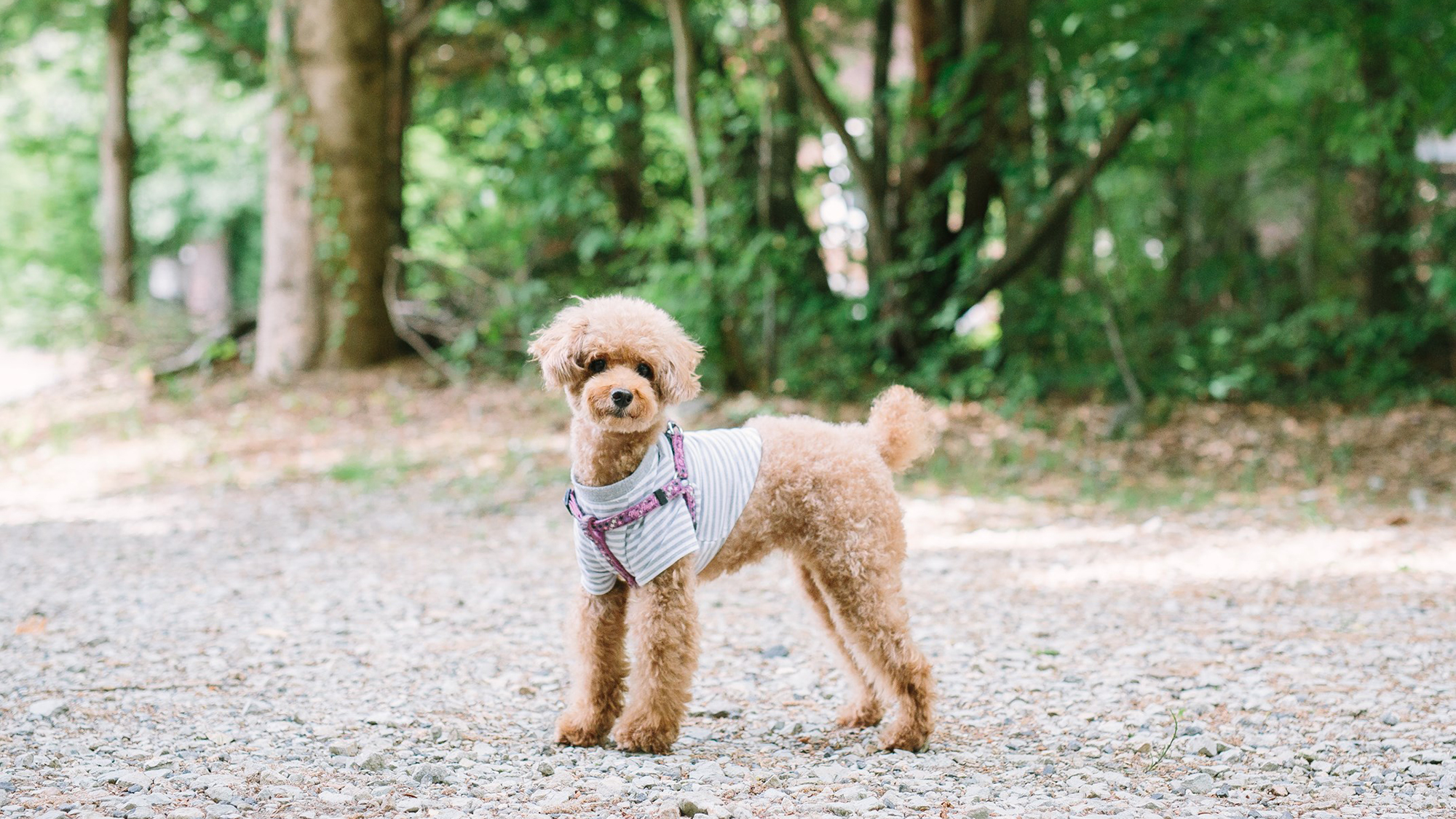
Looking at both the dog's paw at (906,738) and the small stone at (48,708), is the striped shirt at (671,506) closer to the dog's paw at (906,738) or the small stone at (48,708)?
the dog's paw at (906,738)

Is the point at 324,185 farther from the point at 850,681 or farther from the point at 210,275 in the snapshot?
the point at 210,275

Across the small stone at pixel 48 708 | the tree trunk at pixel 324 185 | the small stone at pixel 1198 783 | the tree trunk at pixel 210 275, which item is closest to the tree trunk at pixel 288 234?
the tree trunk at pixel 324 185

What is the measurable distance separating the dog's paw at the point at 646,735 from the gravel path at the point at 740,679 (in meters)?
0.07

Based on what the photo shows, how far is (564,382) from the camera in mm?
3256

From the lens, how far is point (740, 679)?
4188 millimetres

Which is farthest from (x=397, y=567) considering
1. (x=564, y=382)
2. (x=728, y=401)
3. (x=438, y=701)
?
(x=728, y=401)

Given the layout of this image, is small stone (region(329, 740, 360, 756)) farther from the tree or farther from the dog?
the tree

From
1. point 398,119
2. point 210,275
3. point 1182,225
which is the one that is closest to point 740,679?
point 398,119

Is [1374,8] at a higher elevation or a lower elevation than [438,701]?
higher

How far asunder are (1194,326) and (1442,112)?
3751mm

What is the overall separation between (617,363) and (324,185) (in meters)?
8.35

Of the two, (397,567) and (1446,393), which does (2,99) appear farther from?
(1446,393)

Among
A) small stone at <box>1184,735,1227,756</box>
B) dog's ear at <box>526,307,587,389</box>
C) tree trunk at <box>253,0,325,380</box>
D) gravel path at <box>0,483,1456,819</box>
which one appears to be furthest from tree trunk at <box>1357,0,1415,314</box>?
tree trunk at <box>253,0,325,380</box>

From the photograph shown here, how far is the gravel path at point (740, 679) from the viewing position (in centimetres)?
292
